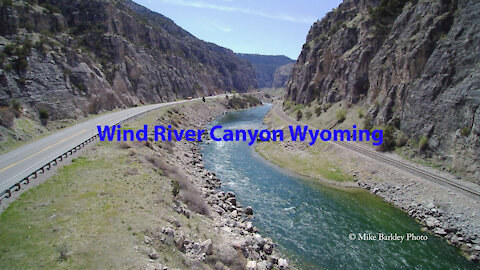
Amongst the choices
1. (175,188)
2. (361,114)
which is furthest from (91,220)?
(361,114)

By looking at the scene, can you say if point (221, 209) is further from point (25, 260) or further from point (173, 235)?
point (25, 260)

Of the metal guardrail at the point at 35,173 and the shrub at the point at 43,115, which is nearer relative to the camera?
the metal guardrail at the point at 35,173

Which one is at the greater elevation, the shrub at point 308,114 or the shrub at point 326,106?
the shrub at point 326,106

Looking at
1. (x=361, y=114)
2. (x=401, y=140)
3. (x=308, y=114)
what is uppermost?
(x=361, y=114)

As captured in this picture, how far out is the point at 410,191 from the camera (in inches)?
1127

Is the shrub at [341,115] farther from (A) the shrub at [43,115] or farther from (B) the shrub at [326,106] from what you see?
(A) the shrub at [43,115]

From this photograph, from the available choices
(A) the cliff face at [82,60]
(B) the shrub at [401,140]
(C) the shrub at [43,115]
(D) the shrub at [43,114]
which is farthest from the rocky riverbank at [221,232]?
(B) the shrub at [401,140]

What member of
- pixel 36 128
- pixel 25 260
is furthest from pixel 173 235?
pixel 36 128

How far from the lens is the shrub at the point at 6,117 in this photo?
3077 centimetres

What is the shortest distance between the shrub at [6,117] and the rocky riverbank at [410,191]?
35.7 m

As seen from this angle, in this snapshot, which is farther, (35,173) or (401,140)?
(401,140)

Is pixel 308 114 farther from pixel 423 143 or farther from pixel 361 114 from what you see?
pixel 423 143

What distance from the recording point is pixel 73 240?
14.2m

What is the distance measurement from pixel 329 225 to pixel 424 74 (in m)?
27.0
